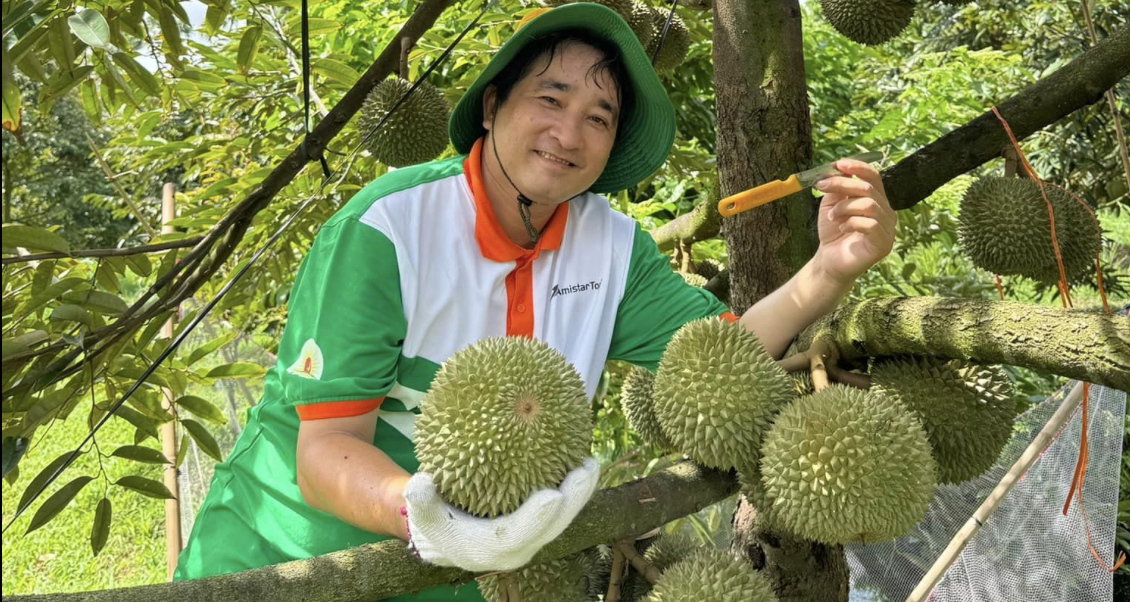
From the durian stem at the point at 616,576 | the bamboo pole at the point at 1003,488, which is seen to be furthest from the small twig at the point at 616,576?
the bamboo pole at the point at 1003,488

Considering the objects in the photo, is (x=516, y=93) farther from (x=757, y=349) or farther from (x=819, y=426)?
(x=819, y=426)

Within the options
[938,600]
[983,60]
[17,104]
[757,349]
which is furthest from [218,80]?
[983,60]

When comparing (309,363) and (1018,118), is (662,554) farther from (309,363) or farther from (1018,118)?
(1018,118)

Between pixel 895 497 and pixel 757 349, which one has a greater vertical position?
pixel 757 349

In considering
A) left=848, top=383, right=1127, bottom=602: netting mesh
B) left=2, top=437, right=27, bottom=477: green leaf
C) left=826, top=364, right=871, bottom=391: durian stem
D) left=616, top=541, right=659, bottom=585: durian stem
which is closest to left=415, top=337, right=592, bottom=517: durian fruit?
left=616, top=541, right=659, bottom=585: durian stem

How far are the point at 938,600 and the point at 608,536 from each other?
2.24 meters

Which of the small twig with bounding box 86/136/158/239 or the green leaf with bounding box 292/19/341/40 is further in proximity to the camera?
the green leaf with bounding box 292/19/341/40

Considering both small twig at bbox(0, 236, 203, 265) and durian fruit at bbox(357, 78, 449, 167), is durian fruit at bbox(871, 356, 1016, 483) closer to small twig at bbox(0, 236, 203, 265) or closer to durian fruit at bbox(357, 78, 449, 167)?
durian fruit at bbox(357, 78, 449, 167)

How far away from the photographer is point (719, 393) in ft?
4.19

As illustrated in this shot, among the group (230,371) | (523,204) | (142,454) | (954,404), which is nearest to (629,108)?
(523,204)

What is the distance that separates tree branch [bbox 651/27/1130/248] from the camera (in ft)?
5.46

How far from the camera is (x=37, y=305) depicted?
174cm

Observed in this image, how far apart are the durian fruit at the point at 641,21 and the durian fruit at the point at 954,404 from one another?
1301 mm

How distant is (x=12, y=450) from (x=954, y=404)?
1.42 m
